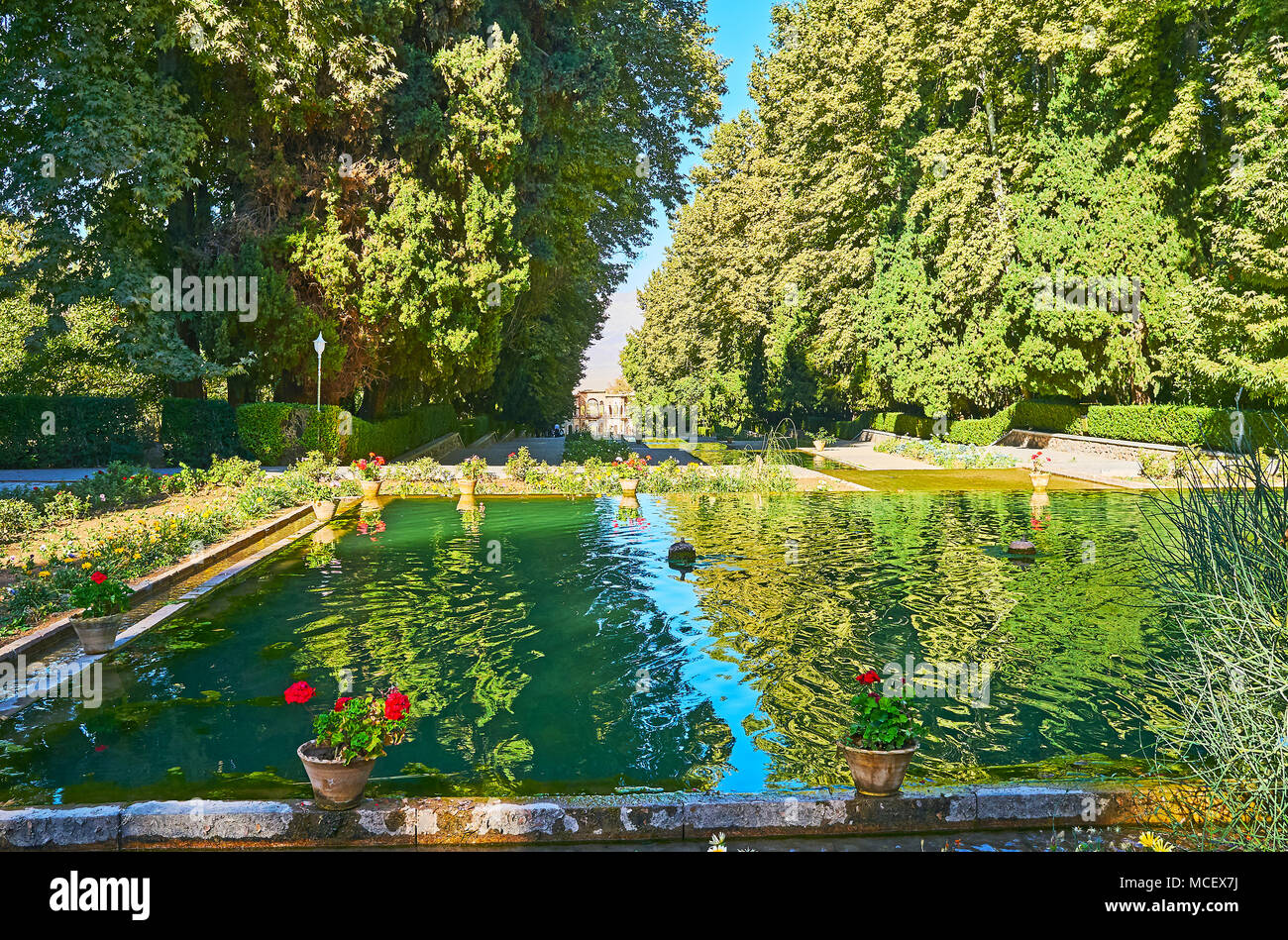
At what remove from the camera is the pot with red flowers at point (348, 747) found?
4.59m

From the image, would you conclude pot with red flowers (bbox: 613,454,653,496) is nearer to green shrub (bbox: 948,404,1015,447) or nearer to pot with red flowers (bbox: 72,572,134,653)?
pot with red flowers (bbox: 72,572,134,653)

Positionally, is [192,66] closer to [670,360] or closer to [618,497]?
[618,497]

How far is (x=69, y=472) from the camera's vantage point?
2120 centimetres

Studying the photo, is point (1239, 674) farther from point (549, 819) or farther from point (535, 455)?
point (535, 455)

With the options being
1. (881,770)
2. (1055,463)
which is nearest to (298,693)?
(881,770)

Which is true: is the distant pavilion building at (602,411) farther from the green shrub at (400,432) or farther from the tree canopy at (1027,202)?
the green shrub at (400,432)

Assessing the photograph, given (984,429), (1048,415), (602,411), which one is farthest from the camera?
(602,411)

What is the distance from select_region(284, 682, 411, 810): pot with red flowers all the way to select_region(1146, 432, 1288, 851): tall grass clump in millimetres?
4003

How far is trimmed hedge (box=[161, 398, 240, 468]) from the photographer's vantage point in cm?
2253

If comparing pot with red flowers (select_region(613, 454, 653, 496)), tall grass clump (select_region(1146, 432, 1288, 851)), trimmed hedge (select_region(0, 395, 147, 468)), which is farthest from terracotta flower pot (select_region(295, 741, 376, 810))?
trimmed hedge (select_region(0, 395, 147, 468))

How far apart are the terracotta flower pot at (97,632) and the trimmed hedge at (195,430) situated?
1597cm

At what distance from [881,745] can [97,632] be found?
6750mm

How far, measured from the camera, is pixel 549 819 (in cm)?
450
